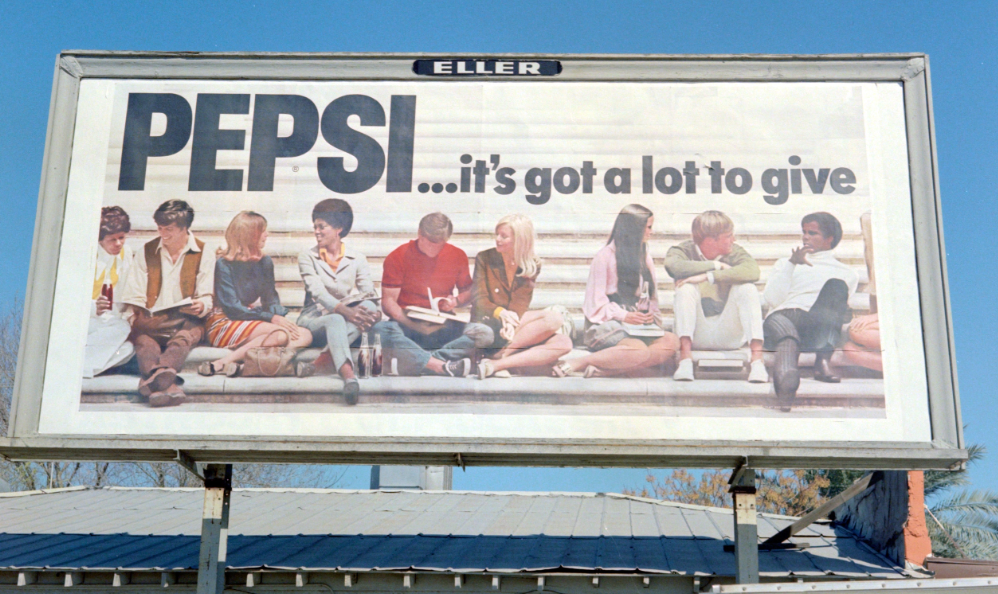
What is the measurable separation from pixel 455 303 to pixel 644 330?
187 centimetres

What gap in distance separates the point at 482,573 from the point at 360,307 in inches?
120

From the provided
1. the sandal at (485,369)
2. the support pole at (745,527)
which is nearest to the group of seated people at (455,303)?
the sandal at (485,369)

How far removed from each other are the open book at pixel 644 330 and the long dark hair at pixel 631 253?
234mm

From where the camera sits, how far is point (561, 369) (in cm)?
1011

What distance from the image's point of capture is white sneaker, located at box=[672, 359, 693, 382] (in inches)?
394

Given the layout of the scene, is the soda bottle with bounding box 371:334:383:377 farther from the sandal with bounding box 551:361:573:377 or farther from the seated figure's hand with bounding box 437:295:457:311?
the sandal with bounding box 551:361:573:377

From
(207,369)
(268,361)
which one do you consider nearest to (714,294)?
(268,361)

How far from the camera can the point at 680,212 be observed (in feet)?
34.5

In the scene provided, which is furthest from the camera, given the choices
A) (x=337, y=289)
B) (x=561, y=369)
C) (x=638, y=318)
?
(x=337, y=289)

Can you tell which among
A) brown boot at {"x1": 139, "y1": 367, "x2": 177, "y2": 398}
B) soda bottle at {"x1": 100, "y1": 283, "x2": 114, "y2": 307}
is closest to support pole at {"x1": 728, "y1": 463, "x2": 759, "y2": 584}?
brown boot at {"x1": 139, "y1": 367, "x2": 177, "y2": 398}

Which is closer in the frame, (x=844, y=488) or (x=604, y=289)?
(x=604, y=289)

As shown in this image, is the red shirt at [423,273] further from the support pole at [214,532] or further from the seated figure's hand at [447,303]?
the support pole at [214,532]

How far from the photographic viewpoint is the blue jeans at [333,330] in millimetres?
10227

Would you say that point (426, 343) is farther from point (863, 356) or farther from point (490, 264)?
point (863, 356)
